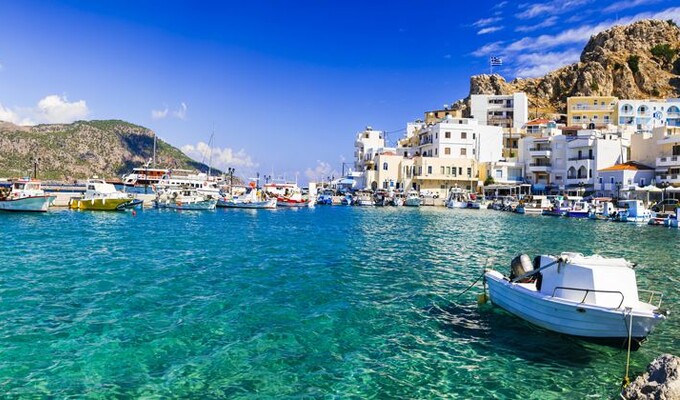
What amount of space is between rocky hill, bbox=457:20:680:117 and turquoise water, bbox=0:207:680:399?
101390 mm

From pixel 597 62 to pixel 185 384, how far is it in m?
127

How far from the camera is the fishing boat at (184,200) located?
6244cm

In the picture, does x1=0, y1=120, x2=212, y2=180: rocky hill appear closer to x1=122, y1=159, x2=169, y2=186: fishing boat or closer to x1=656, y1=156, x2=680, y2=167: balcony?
x1=122, y1=159, x2=169, y2=186: fishing boat

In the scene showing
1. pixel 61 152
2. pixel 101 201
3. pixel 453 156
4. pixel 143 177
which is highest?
pixel 61 152

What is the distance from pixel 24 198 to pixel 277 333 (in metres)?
46.3

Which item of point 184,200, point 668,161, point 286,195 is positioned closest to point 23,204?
point 184,200

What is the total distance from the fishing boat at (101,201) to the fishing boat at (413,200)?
4673cm

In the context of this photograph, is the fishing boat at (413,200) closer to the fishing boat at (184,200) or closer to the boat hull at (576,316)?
the fishing boat at (184,200)

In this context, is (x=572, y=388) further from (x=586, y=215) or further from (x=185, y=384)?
(x=586, y=215)

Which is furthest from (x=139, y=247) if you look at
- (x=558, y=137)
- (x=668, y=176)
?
(x=558, y=137)

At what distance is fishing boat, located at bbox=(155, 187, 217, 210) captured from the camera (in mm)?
62438

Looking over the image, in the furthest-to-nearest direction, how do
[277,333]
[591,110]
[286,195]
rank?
[591,110], [286,195], [277,333]

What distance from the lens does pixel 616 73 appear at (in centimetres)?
10819

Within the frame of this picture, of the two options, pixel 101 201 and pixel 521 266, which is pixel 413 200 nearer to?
pixel 101 201
